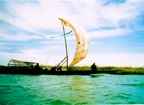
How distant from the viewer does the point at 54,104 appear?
8672 mm

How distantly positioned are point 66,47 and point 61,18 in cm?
352

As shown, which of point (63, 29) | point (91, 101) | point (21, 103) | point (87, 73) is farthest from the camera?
point (63, 29)

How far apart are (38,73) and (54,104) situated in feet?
46.2

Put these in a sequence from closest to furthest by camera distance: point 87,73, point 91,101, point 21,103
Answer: point 21,103, point 91,101, point 87,73

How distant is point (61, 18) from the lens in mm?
24531

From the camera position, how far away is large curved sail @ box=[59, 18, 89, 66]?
2428 cm

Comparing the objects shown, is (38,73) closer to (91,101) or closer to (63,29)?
(63,29)

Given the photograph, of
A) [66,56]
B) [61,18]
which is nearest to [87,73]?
[66,56]

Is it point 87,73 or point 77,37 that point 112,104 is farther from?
point 77,37

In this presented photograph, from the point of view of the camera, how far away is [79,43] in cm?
2456

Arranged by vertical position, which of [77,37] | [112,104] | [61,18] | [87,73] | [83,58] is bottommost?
[112,104]

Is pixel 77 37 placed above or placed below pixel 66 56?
above

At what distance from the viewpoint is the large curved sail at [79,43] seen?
24.3 m

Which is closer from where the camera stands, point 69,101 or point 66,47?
point 69,101
